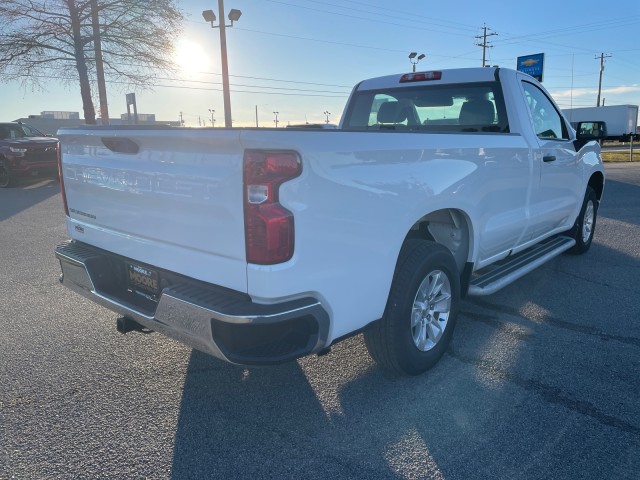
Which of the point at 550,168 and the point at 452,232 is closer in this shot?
the point at 452,232

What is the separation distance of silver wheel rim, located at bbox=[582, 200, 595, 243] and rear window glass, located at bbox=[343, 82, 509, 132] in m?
2.51

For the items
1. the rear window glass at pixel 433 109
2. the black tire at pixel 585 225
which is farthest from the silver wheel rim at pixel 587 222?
the rear window glass at pixel 433 109

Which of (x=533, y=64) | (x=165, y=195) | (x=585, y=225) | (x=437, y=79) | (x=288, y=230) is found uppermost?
(x=533, y=64)

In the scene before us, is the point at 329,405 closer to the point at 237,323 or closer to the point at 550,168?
the point at 237,323

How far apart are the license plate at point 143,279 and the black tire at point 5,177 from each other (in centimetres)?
1387

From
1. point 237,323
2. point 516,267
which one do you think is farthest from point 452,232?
point 237,323

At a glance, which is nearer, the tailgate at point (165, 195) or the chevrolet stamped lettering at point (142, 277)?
the tailgate at point (165, 195)

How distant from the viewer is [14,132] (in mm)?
15492

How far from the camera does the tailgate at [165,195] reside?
2367mm

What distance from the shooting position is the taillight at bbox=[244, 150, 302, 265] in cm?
224

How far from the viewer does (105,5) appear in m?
19.4

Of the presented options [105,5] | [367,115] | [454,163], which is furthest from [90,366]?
[105,5]

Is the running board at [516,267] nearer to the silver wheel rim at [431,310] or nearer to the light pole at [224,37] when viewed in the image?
the silver wheel rim at [431,310]

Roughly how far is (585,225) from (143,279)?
546 cm
